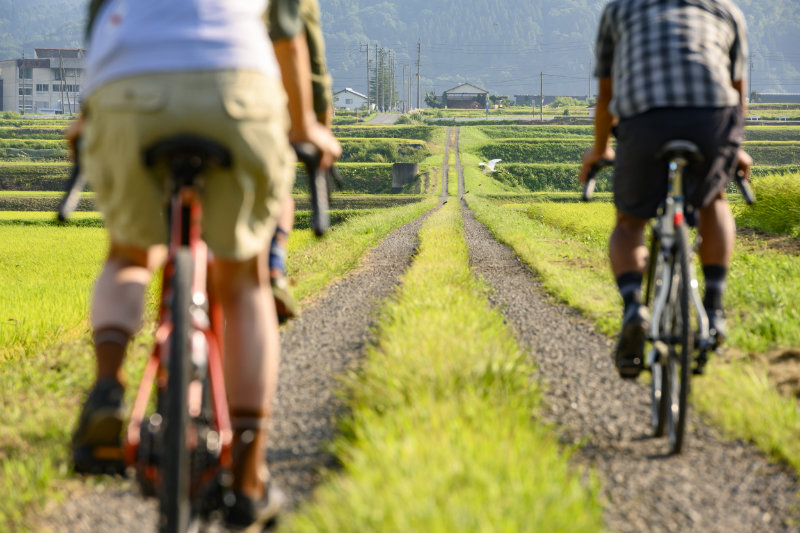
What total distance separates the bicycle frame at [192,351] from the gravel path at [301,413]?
0.43 m

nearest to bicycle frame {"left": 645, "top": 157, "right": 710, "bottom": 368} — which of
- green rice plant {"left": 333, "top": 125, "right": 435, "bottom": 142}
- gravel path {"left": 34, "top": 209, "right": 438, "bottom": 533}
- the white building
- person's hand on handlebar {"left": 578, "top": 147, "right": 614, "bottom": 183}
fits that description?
person's hand on handlebar {"left": 578, "top": 147, "right": 614, "bottom": 183}

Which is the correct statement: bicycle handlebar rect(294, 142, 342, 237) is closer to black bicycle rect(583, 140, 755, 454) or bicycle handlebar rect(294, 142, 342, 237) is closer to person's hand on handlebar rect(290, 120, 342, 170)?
person's hand on handlebar rect(290, 120, 342, 170)

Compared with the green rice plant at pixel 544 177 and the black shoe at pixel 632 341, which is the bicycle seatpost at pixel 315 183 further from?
the green rice plant at pixel 544 177

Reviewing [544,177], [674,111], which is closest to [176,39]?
[674,111]

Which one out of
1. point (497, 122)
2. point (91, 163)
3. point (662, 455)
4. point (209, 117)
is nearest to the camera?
point (209, 117)

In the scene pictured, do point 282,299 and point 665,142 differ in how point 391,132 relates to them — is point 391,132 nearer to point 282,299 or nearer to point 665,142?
point 282,299

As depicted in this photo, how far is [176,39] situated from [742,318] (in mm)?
4376

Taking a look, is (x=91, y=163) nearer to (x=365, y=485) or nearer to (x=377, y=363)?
(x=365, y=485)

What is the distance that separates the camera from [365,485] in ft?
6.21

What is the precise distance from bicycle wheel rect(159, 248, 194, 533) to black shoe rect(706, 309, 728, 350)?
81.3 inches

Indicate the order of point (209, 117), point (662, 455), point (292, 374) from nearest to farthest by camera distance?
point (209, 117), point (662, 455), point (292, 374)

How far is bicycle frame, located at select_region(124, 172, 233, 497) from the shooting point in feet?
5.49

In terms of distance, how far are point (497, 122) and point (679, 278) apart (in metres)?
91.7

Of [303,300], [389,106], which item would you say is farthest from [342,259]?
[389,106]
